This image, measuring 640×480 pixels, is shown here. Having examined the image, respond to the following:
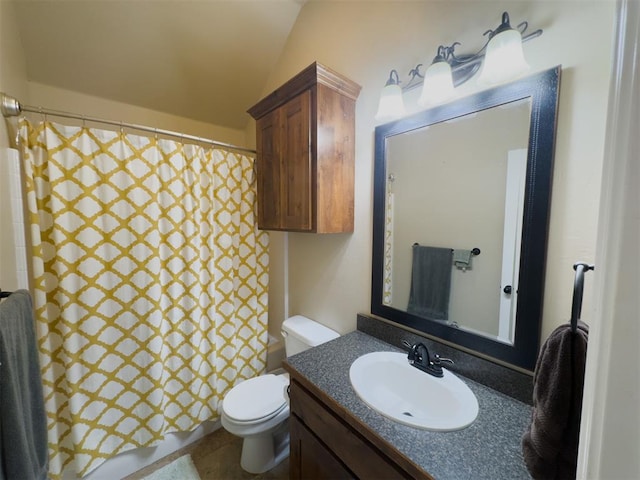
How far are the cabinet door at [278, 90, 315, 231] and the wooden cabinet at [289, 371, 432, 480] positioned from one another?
2.53 ft

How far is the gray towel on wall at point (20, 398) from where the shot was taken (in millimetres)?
665

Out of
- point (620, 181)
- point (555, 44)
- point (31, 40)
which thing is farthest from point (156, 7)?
point (620, 181)

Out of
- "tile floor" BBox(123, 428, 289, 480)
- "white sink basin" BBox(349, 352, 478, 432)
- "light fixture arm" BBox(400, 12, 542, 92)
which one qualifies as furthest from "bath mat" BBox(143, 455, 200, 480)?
"light fixture arm" BBox(400, 12, 542, 92)

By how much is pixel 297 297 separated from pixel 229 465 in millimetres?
1065

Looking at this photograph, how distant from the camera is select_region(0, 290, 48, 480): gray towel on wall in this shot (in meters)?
0.66

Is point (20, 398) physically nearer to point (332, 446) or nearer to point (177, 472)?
point (332, 446)

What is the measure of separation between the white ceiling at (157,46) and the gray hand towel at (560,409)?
2219mm

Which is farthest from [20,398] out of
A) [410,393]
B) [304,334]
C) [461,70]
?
[461,70]

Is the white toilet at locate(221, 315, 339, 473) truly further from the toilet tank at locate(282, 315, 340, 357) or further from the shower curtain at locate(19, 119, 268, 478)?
the shower curtain at locate(19, 119, 268, 478)

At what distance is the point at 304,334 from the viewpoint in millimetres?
1570

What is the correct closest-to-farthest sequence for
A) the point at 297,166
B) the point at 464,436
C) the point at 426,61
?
the point at 464,436
the point at 426,61
the point at 297,166

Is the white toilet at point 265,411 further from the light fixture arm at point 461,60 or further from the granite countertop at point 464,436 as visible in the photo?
the light fixture arm at point 461,60

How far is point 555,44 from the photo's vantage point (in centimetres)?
80

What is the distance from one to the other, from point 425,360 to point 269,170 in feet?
4.31
